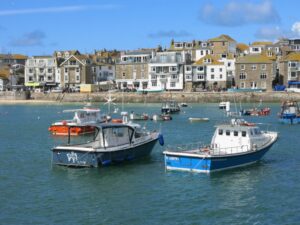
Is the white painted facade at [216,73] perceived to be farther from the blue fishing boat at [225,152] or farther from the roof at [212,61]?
the blue fishing boat at [225,152]

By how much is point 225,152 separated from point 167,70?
283 ft

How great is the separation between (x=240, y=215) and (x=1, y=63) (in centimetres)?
15670

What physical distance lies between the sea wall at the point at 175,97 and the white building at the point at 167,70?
670cm

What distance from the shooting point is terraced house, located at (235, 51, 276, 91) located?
110 meters

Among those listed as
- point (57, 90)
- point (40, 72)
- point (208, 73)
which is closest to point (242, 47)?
point (208, 73)

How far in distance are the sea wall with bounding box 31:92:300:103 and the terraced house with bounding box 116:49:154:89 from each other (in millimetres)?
8771

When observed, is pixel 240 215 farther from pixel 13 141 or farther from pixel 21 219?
pixel 13 141

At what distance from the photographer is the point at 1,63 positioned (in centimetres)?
17112

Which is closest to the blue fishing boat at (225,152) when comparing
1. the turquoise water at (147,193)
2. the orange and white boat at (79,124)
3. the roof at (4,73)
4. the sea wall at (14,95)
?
the turquoise water at (147,193)

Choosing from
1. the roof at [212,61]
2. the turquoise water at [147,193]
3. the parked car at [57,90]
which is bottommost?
the turquoise water at [147,193]

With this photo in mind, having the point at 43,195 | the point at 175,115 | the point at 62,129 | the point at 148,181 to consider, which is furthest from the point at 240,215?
the point at 175,115

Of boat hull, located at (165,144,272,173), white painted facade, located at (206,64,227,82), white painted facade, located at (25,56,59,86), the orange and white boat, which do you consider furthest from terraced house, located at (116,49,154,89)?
boat hull, located at (165,144,272,173)

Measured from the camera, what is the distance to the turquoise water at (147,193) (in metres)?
23.2

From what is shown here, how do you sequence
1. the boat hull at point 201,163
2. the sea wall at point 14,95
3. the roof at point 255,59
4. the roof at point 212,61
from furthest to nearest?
the sea wall at point 14,95, the roof at point 212,61, the roof at point 255,59, the boat hull at point 201,163
